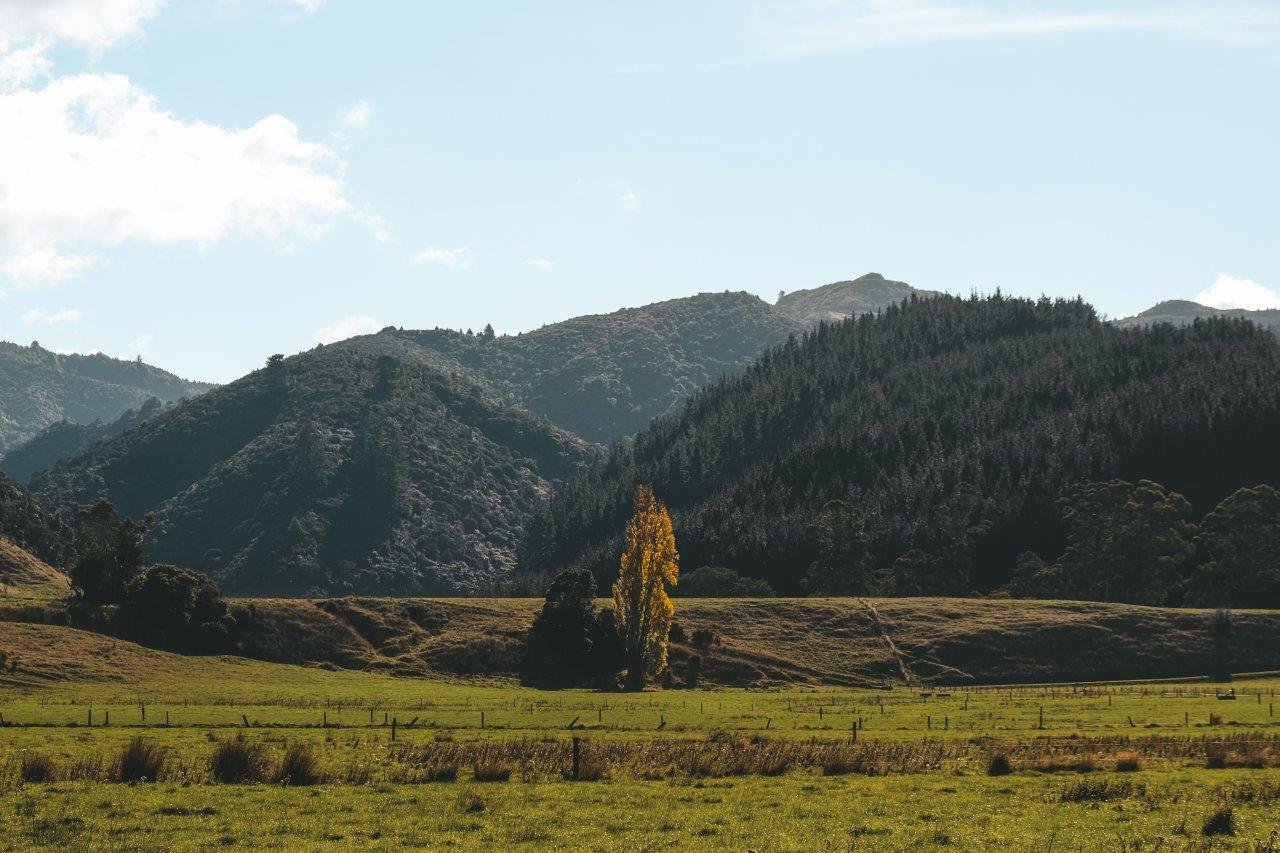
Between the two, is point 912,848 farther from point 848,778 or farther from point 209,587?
point 209,587

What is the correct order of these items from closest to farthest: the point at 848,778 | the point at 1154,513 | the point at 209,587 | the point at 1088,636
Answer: the point at 848,778, the point at 209,587, the point at 1088,636, the point at 1154,513

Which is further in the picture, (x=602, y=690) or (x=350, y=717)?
(x=602, y=690)

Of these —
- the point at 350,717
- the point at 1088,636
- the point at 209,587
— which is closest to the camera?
the point at 350,717

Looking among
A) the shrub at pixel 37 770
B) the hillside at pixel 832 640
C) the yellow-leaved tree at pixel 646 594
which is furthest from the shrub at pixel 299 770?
the hillside at pixel 832 640

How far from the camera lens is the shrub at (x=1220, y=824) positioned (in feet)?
112

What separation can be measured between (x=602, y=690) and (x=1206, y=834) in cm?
9699

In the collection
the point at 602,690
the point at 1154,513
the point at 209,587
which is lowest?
the point at 602,690

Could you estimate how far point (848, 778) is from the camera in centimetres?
4609

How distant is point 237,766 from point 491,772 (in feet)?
26.9

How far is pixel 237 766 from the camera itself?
42.6 metres

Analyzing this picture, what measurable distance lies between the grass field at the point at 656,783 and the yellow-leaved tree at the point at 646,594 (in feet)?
150

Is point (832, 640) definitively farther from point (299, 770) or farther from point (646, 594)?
point (299, 770)

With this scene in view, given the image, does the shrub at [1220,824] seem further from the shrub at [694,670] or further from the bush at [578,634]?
the bush at [578,634]

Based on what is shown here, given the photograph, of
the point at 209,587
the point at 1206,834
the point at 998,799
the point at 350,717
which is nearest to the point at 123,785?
the point at 998,799
